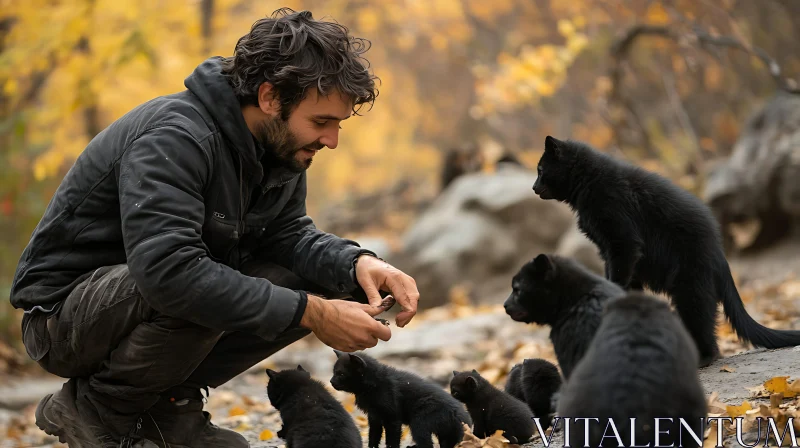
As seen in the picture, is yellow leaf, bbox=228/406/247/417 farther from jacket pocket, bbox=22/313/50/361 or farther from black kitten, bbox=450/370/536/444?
black kitten, bbox=450/370/536/444

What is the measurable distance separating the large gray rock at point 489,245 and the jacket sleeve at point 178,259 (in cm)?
739

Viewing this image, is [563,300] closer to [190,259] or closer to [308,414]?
[308,414]

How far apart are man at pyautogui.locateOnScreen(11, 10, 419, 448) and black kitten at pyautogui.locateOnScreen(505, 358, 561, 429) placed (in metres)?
0.72

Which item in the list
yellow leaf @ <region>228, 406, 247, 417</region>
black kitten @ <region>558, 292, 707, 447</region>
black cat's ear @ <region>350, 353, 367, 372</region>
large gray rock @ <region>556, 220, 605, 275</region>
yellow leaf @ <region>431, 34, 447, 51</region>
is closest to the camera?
black kitten @ <region>558, 292, 707, 447</region>

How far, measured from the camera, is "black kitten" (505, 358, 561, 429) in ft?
12.3

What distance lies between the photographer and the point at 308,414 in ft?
11.2

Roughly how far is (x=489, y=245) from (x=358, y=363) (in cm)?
687

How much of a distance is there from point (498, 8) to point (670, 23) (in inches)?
228

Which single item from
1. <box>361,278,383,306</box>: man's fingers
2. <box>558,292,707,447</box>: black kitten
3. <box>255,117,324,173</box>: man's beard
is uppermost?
<box>255,117,324,173</box>: man's beard

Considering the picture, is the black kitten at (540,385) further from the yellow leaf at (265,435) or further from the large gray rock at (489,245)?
the large gray rock at (489,245)

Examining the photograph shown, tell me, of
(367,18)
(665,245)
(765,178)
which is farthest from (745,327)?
(367,18)

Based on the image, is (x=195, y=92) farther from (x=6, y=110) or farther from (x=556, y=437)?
(x=6, y=110)

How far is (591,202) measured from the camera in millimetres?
4172

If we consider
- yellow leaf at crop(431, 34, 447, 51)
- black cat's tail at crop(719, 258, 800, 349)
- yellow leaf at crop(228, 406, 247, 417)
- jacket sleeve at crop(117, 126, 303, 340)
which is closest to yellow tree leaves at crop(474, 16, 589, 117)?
yellow leaf at crop(431, 34, 447, 51)
